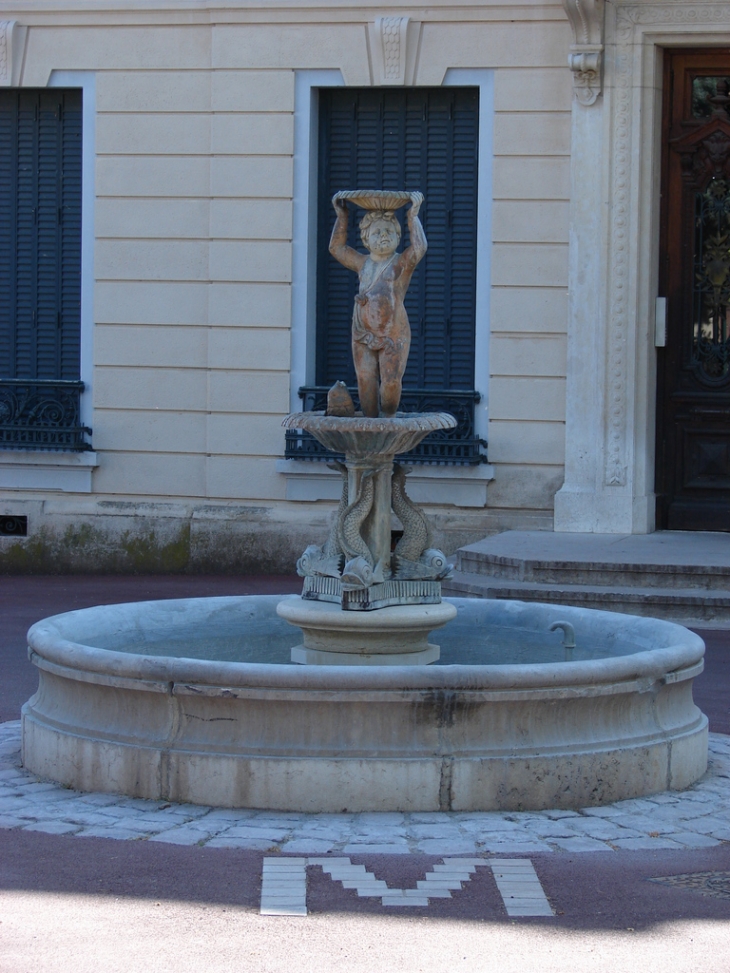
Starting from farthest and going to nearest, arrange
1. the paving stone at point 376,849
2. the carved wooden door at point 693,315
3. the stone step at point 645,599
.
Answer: the carved wooden door at point 693,315
the stone step at point 645,599
the paving stone at point 376,849

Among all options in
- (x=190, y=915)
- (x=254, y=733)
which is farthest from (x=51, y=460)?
(x=190, y=915)

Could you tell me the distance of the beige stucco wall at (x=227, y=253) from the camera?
12766 mm

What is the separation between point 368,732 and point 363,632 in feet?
3.19

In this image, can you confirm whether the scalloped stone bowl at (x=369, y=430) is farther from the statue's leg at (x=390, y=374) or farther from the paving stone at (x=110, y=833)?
the paving stone at (x=110, y=833)

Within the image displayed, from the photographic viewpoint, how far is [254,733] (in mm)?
5828

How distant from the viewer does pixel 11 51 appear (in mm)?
13461

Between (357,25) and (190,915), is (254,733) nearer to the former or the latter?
(190,915)

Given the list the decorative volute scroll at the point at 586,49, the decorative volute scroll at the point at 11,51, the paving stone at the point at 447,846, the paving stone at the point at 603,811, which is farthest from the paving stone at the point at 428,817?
the decorative volute scroll at the point at 11,51

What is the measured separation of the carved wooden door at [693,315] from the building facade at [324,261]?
0.02 metres

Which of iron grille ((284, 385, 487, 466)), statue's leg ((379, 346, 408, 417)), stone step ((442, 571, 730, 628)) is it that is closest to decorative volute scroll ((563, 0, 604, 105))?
iron grille ((284, 385, 487, 466))

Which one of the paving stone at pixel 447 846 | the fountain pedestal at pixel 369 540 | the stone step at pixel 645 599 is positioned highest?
the fountain pedestal at pixel 369 540

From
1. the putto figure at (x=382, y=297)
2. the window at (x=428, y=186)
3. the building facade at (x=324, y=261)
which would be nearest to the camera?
the putto figure at (x=382, y=297)

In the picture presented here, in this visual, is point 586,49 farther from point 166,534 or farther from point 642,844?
point 642,844

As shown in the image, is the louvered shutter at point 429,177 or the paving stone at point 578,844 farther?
the louvered shutter at point 429,177
